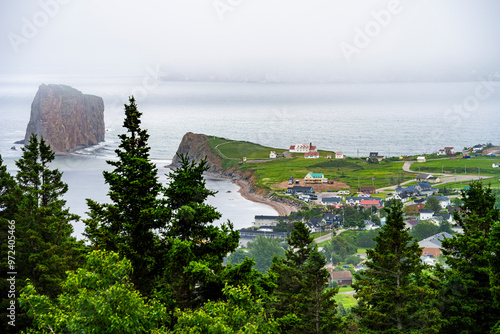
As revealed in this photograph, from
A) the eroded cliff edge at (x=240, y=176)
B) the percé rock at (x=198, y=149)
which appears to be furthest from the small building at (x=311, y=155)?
the percé rock at (x=198, y=149)

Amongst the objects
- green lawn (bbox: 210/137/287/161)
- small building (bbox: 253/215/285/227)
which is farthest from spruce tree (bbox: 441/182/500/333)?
green lawn (bbox: 210/137/287/161)

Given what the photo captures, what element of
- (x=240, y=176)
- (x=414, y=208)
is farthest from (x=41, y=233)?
(x=240, y=176)

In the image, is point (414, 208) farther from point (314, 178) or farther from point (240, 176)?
point (240, 176)

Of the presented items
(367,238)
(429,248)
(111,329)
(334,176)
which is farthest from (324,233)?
(111,329)

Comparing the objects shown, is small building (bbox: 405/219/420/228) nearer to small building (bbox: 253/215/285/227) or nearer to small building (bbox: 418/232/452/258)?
small building (bbox: 418/232/452/258)

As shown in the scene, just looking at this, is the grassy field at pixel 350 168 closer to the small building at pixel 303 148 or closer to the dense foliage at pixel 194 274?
the small building at pixel 303 148

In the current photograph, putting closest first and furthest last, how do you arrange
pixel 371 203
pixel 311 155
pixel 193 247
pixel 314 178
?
pixel 193 247 < pixel 371 203 < pixel 314 178 < pixel 311 155

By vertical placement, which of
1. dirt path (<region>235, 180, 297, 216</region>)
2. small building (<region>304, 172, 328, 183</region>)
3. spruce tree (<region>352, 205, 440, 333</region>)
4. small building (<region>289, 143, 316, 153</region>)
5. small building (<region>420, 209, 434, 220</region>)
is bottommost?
dirt path (<region>235, 180, 297, 216</region>)
